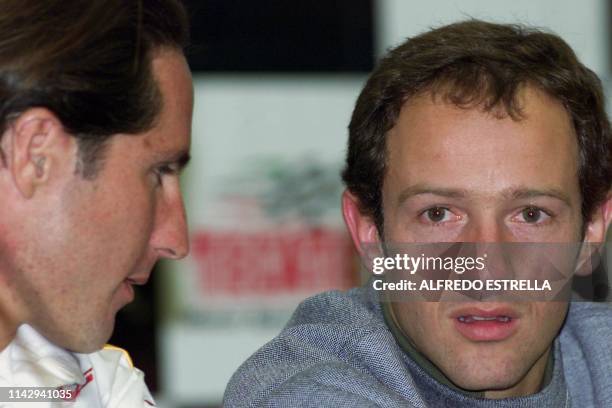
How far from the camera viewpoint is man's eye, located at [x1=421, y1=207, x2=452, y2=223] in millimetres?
1792

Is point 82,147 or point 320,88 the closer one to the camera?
point 82,147

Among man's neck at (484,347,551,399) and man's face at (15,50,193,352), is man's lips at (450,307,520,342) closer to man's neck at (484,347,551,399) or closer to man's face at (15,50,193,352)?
man's neck at (484,347,551,399)

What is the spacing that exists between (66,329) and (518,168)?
2.43 feet

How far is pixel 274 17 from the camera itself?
3697 mm

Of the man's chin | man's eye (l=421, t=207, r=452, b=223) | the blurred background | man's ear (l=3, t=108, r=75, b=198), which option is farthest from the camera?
the blurred background

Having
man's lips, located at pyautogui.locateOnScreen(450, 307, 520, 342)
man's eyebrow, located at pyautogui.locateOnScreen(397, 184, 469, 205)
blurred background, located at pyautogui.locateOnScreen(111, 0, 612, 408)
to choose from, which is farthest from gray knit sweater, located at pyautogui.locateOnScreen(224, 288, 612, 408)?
blurred background, located at pyautogui.locateOnScreen(111, 0, 612, 408)

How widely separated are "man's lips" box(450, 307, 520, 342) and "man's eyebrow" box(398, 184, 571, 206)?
180 mm

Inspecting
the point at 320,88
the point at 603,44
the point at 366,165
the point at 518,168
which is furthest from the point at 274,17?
the point at 518,168

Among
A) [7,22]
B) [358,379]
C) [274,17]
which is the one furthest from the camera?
[274,17]

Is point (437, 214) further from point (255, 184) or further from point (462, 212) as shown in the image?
point (255, 184)

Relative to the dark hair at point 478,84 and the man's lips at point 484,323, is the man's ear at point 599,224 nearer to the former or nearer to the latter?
the dark hair at point 478,84

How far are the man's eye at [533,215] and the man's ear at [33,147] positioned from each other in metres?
0.73

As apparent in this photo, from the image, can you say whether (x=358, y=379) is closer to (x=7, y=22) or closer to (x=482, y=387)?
(x=482, y=387)

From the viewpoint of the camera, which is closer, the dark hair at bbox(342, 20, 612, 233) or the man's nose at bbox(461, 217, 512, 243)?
the man's nose at bbox(461, 217, 512, 243)
